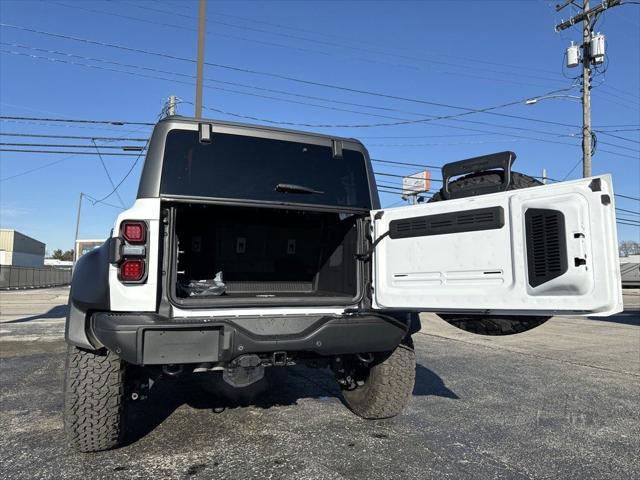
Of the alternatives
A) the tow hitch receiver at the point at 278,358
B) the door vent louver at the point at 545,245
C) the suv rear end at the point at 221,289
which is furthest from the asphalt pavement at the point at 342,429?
the door vent louver at the point at 545,245

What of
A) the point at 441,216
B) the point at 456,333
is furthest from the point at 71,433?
the point at 456,333

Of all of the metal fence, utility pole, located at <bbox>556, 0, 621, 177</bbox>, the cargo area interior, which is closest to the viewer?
the cargo area interior

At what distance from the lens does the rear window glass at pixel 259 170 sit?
3.18 metres

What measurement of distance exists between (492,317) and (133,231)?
2.23 m

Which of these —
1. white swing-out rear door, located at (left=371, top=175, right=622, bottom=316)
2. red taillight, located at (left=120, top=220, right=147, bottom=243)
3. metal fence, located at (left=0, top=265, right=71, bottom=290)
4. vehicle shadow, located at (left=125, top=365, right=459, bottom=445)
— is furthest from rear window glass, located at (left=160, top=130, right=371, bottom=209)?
metal fence, located at (left=0, top=265, right=71, bottom=290)

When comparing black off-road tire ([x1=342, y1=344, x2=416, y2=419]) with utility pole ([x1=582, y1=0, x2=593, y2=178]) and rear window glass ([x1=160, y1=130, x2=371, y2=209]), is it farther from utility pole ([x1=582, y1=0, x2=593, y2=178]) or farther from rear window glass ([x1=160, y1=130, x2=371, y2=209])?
utility pole ([x1=582, y1=0, x2=593, y2=178])

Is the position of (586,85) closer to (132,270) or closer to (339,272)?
(339,272)

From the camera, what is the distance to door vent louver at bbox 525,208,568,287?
254 centimetres

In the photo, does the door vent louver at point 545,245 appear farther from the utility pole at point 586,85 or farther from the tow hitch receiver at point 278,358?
the utility pole at point 586,85

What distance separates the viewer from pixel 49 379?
18.4 ft

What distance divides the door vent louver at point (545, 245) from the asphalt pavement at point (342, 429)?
4.41 feet

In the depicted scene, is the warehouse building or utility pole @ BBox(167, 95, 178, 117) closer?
utility pole @ BBox(167, 95, 178, 117)

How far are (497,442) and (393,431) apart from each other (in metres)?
0.77

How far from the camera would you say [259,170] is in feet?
11.2
